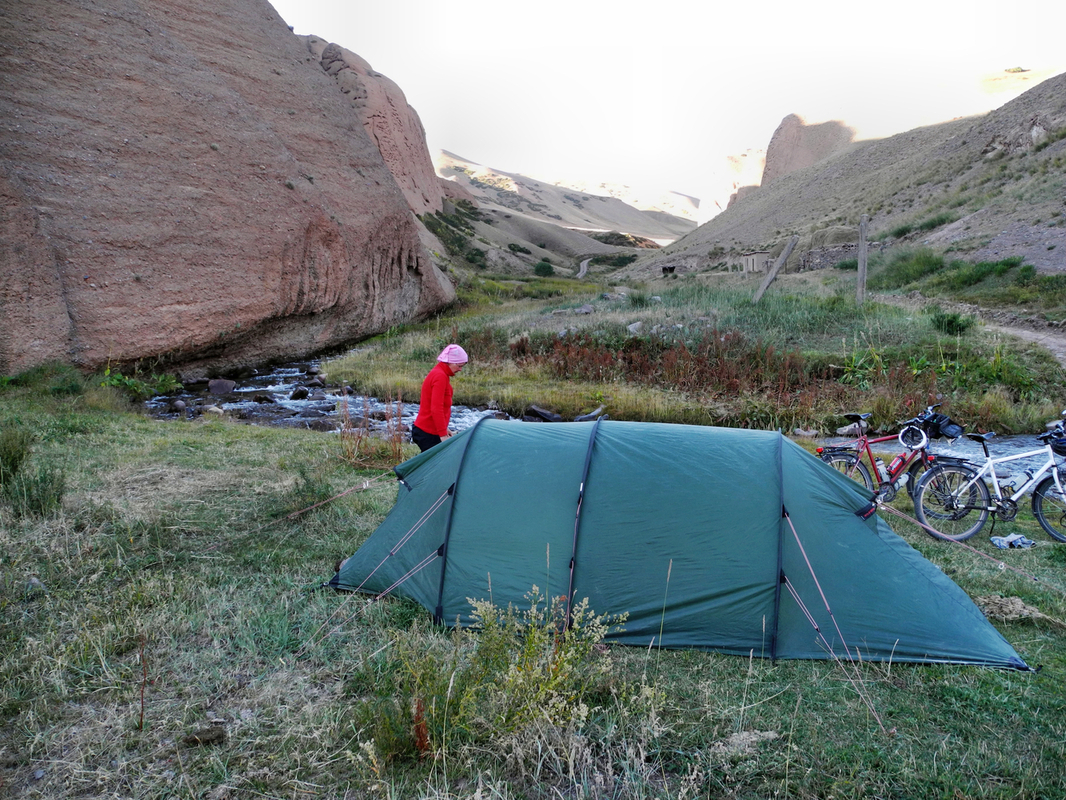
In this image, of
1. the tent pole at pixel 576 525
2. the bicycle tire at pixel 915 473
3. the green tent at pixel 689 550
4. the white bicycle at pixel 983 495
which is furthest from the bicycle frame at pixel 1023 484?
the tent pole at pixel 576 525

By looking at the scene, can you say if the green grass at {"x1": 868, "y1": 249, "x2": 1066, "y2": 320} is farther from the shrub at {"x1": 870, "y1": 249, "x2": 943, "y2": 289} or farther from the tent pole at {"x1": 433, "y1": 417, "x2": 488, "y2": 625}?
the tent pole at {"x1": 433, "y1": 417, "x2": 488, "y2": 625}

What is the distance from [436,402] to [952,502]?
217 inches

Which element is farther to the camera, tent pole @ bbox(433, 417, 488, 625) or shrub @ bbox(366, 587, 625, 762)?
tent pole @ bbox(433, 417, 488, 625)

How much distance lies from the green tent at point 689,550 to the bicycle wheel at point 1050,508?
288 cm

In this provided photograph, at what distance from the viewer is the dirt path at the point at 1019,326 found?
13930mm

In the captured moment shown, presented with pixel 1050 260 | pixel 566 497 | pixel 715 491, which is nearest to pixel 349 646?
pixel 566 497

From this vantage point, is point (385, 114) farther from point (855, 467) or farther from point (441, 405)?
point (855, 467)

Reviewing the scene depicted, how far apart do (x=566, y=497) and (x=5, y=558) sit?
13.9 ft

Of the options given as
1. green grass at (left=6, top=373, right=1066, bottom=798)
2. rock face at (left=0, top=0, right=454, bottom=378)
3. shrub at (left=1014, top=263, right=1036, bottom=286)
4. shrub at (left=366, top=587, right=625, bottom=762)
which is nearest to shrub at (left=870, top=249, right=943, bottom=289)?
shrub at (left=1014, top=263, right=1036, bottom=286)

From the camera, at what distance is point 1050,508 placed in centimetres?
682

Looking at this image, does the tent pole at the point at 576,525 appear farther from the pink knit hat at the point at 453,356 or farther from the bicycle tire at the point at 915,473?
the bicycle tire at the point at 915,473

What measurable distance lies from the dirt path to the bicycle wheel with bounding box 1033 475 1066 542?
8035 millimetres

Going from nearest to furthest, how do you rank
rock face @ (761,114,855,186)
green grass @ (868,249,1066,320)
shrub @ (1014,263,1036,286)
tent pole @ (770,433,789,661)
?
tent pole @ (770,433,789,661) < green grass @ (868,249,1066,320) < shrub @ (1014,263,1036,286) < rock face @ (761,114,855,186)

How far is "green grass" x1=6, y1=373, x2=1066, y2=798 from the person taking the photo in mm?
3064
